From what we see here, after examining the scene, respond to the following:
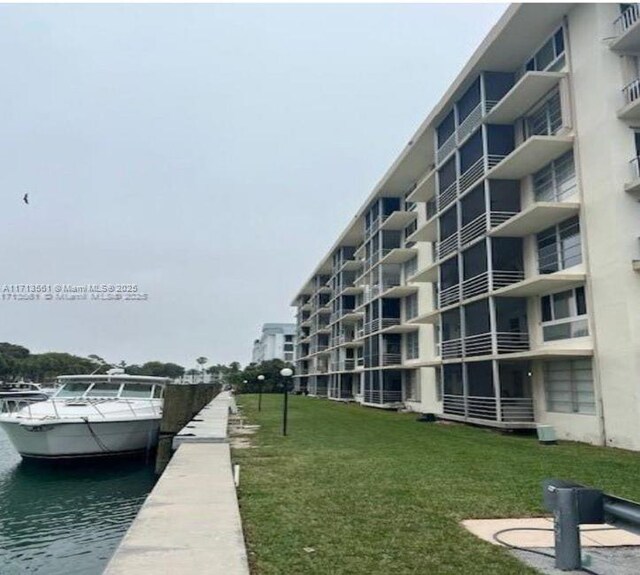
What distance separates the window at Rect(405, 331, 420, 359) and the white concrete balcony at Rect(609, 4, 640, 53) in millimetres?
16548

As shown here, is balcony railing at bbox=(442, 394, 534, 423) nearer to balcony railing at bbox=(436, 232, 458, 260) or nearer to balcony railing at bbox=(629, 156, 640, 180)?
balcony railing at bbox=(436, 232, 458, 260)

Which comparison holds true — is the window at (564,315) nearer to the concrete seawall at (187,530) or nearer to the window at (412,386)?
the concrete seawall at (187,530)

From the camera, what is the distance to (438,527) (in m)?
5.39

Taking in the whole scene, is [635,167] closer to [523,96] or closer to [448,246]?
[523,96]

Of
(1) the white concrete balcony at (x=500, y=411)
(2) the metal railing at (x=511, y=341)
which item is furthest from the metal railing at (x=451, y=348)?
(2) the metal railing at (x=511, y=341)

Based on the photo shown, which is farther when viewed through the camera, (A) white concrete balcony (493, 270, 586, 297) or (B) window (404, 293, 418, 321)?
(B) window (404, 293, 418, 321)

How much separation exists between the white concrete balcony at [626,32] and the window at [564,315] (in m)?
6.36

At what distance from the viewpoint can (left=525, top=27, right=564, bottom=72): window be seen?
15.7 m

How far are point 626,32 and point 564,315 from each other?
751cm

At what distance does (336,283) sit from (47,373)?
5641cm

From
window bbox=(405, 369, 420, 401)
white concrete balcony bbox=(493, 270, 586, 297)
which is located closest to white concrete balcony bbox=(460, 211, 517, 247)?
white concrete balcony bbox=(493, 270, 586, 297)

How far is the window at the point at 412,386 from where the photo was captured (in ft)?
88.8

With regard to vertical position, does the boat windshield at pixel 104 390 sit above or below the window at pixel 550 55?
below

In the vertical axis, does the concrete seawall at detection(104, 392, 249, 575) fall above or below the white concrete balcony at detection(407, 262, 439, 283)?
below
